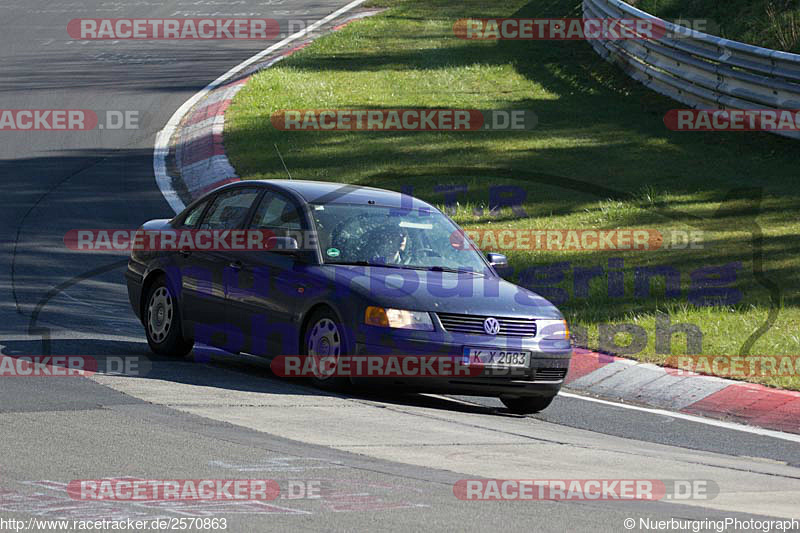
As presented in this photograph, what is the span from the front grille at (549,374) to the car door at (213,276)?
7.85 feet

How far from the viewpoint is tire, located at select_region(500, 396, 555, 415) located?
9805 mm

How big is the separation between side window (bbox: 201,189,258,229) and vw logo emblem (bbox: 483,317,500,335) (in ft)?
7.96

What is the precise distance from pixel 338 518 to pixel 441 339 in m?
3.35

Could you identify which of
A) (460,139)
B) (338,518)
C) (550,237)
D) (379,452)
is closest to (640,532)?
(338,518)

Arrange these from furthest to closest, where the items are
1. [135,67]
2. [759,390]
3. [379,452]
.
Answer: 1. [135,67]
2. [759,390]
3. [379,452]

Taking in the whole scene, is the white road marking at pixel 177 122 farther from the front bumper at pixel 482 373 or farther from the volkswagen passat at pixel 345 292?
the front bumper at pixel 482 373

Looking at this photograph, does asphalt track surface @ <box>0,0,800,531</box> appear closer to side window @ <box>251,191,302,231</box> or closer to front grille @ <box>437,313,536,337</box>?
front grille @ <box>437,313,536,337</box>

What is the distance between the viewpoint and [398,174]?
61.3ft

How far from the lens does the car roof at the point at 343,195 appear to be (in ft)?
34.5

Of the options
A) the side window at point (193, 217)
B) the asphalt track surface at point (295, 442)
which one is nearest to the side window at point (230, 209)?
the side window at point (193, 217)

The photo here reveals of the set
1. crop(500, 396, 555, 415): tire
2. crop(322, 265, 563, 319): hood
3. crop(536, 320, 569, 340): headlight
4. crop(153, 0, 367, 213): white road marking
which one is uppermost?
crop(153, 0, 367, 213): white road marking

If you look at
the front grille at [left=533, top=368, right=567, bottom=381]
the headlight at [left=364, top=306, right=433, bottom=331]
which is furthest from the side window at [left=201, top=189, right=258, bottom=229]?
the front grille at [left=533, top=368, right=567, bottom=381]

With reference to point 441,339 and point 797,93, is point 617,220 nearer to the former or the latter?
point 797,93

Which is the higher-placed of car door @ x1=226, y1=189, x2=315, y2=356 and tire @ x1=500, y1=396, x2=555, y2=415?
car door @ x1=226, y1=189, x2=315, y2=356
